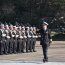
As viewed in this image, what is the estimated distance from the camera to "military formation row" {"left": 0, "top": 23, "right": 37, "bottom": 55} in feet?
80.8

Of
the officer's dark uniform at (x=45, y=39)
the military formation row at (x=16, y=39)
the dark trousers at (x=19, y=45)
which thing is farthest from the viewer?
the dark trousers at (x=19, y=45)

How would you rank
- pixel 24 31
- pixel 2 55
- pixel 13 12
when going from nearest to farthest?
pixel 2 55 → pixel 24 31 → pixel 13 12

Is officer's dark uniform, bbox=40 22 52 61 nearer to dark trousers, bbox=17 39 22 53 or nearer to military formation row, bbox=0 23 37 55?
military formation row, bbox=0 23 37 55

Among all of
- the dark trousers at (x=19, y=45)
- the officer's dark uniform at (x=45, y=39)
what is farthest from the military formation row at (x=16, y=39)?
the officer's dark uniform at (x=45, y=39)

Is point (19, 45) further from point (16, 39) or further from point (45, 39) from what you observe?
point (45, 39)

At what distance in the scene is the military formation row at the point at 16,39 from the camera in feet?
80.8

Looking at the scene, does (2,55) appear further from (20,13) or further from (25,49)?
(20,13)

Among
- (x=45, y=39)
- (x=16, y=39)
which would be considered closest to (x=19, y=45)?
(x=16, y=39)

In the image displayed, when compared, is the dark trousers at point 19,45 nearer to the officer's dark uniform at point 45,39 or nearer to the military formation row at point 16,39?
the military formation row at point 16,39

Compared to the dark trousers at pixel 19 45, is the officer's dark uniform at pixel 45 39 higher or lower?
higher

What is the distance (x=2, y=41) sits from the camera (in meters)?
24.5

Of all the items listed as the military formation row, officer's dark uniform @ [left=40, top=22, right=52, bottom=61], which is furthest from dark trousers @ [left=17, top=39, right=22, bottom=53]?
officer's dark uniform @ [left=40, top=22, right=52, bottom=61]

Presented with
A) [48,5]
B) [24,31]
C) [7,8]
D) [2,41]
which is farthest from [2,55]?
[7,8]

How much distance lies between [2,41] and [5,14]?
29629 mm
